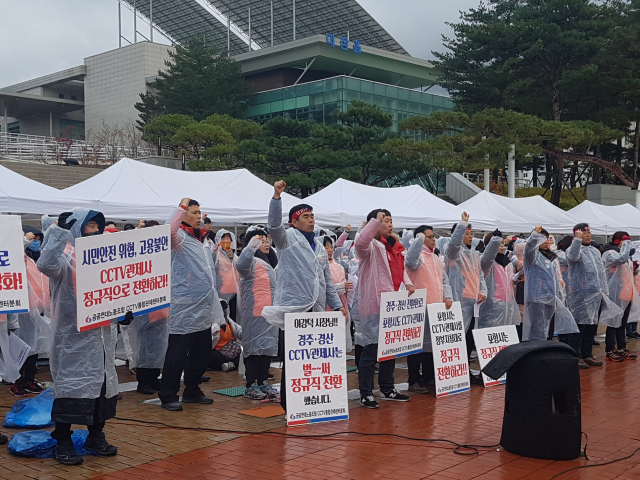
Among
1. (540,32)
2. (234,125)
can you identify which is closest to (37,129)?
(234,125)

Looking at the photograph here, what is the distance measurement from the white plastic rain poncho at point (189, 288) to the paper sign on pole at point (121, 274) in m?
0.87

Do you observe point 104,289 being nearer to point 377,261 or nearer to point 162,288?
point 162,288

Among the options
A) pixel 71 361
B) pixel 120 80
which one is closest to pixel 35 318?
pixel 71 361

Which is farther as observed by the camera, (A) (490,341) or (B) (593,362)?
(B) (593,362)

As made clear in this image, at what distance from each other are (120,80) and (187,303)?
50654 mm

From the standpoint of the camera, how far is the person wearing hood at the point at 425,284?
780 cm

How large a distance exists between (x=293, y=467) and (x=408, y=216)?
377 inches

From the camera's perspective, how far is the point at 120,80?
176 feet

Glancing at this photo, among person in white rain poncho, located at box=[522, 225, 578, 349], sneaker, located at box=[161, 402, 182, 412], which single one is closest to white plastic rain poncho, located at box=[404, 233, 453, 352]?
person in white rain poncho, located at box=[522, 225, 578, 349]

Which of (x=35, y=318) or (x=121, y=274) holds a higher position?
(x=121, y=274)

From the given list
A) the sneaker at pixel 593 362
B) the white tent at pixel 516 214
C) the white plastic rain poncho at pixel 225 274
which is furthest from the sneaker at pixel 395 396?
the white tent at pixel 516 214

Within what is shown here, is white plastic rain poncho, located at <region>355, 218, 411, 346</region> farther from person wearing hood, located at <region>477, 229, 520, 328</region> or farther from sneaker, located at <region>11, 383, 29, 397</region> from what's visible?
sneaker, located at <region>11, 383, 29, 397</region>

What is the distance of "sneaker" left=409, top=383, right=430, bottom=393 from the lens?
771 cm

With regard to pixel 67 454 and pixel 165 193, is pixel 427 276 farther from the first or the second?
pixel 165 193
